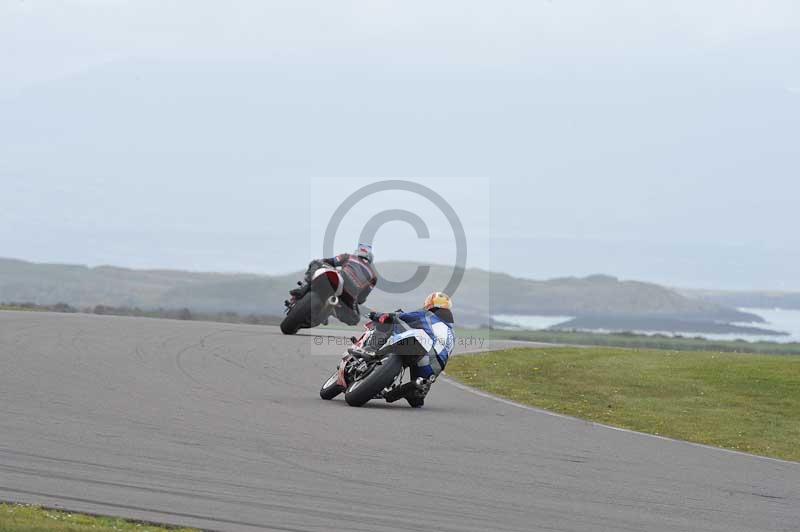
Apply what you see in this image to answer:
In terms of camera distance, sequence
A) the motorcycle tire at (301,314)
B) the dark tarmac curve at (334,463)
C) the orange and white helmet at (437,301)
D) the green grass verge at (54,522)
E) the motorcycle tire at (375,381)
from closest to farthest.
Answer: the green grass verge at (54,522) → the dark tarmac curve at (334,463) → the motorcycle tire at (375,381) → the orange and white helmet at (437,301) → the motorcycle tire at (301,314)

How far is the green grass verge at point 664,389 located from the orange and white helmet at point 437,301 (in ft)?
8.12

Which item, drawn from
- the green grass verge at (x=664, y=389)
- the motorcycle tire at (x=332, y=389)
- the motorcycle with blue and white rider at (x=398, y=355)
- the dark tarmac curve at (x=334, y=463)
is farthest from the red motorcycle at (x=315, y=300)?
the motorcycle with blue and white rider at (x=398, y=355)

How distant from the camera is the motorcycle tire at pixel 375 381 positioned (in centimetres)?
1554

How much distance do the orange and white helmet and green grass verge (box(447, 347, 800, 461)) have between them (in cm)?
247

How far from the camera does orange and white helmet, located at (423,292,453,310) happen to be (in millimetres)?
16359

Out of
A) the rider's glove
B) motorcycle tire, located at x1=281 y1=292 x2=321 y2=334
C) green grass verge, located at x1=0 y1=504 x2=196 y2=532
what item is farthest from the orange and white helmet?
motorcycle tire, located at x1=281 y1=292 x2=321 y2=334

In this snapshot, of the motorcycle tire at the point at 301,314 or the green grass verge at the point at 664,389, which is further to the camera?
the motorcycle tire at the point at 301,314

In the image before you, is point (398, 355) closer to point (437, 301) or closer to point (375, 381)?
point (375, 381)

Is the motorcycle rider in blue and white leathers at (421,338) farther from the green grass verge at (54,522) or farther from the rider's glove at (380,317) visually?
the green grass verge at (54,522)

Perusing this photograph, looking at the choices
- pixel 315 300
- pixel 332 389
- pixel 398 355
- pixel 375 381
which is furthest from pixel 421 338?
pixel 315 300

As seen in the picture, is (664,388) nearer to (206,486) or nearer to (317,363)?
(317,363)

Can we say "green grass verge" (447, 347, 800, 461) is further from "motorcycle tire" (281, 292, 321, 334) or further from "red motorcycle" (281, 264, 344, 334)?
"motorcycle tire" (281, 292, 321, 334)

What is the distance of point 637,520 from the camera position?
378 inches

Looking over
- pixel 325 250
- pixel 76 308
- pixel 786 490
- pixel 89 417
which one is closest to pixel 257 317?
pixel 76 308
